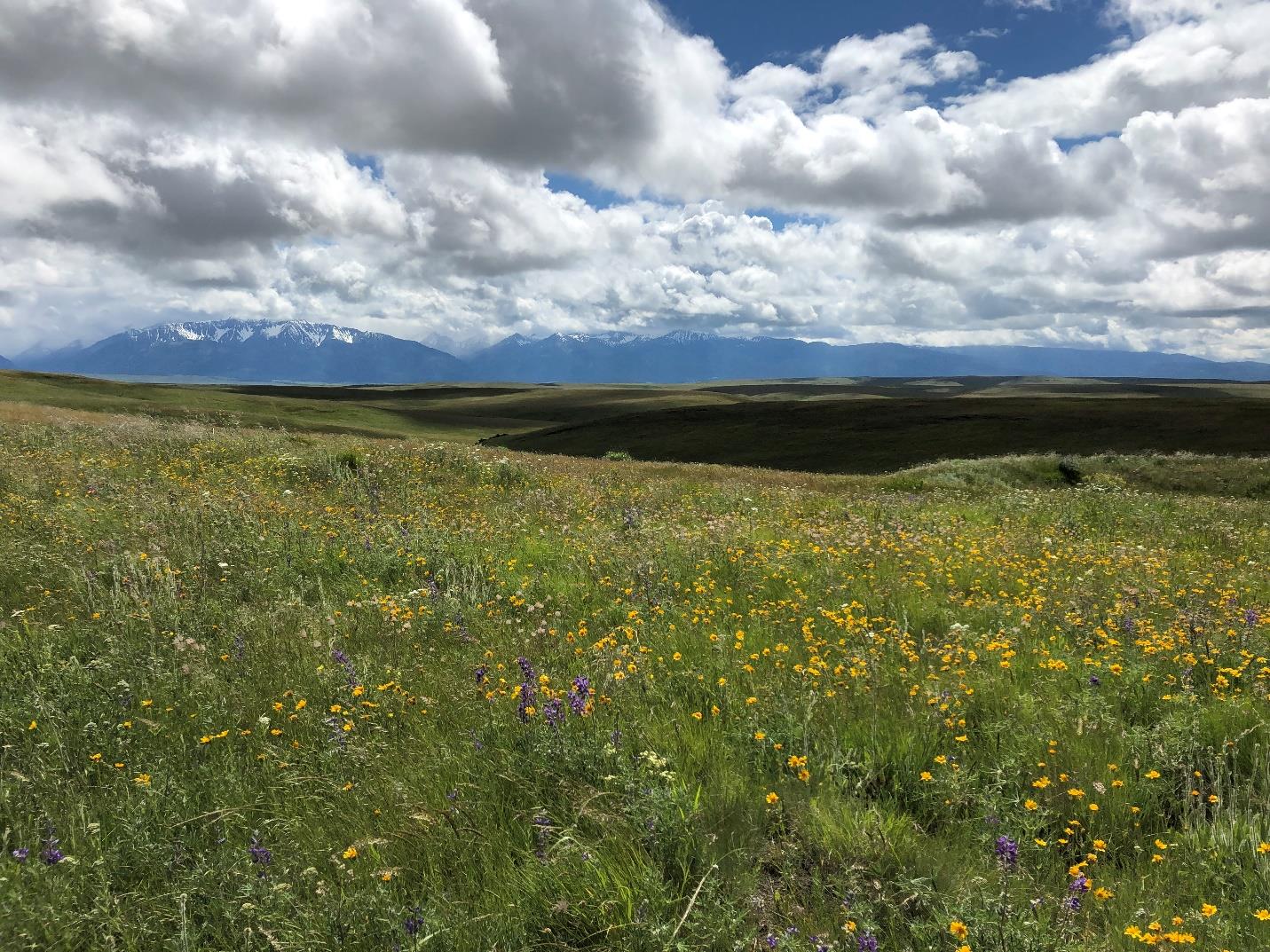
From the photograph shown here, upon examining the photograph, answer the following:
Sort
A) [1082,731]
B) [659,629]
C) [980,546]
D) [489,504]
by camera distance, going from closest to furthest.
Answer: [1082,731], [659,629], [980,546], [489,504]

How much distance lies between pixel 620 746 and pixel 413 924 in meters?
1.50

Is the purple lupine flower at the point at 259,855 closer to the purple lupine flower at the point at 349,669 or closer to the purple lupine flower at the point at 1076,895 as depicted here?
the purple lupine flower at the point at 349,669

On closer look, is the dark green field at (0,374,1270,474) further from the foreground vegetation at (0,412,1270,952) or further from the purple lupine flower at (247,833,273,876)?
the purple lupine flower at (247,833,273,876)

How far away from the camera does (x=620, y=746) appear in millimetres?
4062

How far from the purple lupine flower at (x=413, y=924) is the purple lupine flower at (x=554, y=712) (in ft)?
4.24

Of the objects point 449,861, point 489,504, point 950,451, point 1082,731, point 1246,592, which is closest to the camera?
point 449,861

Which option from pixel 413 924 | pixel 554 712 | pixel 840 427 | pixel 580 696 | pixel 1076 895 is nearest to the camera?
pixel 413 924

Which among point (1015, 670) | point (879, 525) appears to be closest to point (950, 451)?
point (879, 525)

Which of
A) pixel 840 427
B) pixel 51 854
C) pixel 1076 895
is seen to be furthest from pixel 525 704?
pixel 840 427

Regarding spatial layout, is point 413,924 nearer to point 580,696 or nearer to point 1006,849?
point 580,696

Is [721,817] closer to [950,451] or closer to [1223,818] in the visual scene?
[1223,818]

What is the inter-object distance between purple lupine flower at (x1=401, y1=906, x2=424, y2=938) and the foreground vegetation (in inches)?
1.5

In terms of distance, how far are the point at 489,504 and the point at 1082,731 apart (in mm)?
10537

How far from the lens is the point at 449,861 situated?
11.3 ft
